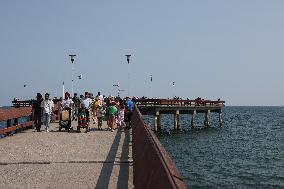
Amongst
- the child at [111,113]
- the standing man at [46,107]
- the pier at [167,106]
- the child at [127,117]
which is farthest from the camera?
the pier at [167,106]

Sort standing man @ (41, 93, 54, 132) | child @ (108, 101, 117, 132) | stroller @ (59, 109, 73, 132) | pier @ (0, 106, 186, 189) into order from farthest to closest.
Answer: child @ (108, 101, 117, 132), stroller @ (59, 109, 73, 132), standing man @ (41, 93, 54, 132), pier @ (0, 106, 186, 189)

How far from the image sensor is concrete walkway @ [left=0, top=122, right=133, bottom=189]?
7.77 m

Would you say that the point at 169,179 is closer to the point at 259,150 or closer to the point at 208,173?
the point at 208,173

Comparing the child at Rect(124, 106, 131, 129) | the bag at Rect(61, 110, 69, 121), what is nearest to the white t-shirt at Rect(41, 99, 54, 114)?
the bag at Rect(61, 110, 69, 121)

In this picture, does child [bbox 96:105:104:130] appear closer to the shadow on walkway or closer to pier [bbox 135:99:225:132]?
the shadow on walkway

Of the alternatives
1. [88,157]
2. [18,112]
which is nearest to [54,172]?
[88,157]

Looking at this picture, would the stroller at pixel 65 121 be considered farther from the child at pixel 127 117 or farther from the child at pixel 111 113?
the child at pixel 127 117

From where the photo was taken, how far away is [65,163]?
9.71 metres

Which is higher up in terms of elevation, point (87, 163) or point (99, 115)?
point (99, 115)

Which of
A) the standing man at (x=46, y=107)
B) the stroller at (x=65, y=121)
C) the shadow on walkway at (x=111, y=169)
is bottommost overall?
the shadow on walkway at (x=111, y=169)

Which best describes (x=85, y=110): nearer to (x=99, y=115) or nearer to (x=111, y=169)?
(x=99, y=115)

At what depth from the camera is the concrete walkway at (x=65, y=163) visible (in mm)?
7770

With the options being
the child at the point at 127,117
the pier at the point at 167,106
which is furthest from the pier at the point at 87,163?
the pier at the point at 167,106

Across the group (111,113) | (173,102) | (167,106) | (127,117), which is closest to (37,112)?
(111,113)
